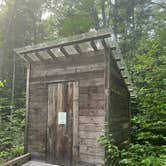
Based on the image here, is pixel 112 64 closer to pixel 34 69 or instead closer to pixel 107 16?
pixel 34 69

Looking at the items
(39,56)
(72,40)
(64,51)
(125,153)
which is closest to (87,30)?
(39,56)

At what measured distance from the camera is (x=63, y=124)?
4.68m

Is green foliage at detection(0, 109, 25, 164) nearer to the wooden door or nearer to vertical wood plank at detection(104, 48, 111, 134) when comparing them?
the wooden door

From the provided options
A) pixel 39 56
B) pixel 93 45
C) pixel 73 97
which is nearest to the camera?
pixel 93 45

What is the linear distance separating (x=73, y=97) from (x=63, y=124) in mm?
685

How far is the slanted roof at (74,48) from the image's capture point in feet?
13.3

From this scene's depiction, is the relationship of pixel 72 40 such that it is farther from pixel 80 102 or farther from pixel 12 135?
pixel 12 135

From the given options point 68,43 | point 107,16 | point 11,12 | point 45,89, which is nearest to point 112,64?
point 68,43

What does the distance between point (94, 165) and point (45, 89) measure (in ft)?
7.15

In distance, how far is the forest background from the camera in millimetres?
6984

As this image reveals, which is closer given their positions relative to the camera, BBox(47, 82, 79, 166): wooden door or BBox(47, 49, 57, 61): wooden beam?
BBox(47, 82, 79, 166): wooden door

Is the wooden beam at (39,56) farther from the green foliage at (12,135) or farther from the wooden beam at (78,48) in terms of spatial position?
the green foliage at (12,135)

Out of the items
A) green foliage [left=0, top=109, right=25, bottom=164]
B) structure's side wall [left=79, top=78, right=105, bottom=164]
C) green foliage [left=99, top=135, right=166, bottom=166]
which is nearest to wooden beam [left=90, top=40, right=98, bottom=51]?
structure's side wall [left=79, top=78, right=105, bottom=164]

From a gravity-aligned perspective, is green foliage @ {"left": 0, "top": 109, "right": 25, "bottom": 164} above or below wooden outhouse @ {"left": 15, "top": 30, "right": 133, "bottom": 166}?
below
